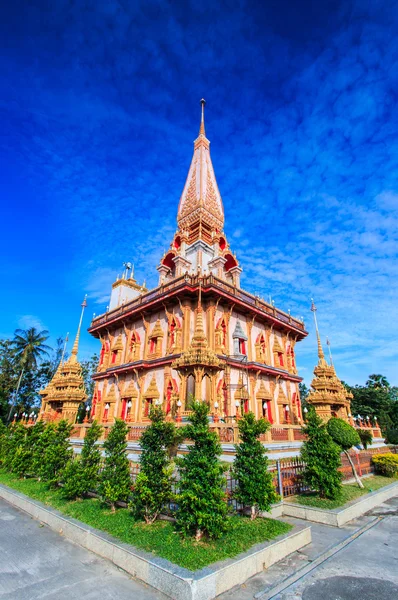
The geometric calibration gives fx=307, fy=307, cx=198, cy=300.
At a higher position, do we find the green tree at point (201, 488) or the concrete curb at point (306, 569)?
the green tree at point (201, 488)

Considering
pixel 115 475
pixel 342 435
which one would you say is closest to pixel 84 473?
pixel 115 475

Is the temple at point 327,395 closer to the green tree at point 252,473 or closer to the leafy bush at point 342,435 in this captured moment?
the leafy bush at point 342,435

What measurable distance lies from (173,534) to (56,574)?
1982 millimetres

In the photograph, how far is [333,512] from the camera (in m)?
7.65

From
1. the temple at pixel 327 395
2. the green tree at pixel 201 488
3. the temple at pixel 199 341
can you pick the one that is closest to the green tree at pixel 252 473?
the green tree at pixel 201 488

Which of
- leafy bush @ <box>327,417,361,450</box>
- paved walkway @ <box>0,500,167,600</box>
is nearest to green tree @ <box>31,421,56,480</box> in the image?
paved walkway @ <box>0,500,167,600</box>

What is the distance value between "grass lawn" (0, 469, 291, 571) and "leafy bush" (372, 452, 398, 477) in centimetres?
1111

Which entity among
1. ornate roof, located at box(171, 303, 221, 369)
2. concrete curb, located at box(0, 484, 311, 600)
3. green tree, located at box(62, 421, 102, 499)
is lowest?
concrete curb, located at box(0, 484, 311, 600)

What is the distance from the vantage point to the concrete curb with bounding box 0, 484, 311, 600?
4176 mm

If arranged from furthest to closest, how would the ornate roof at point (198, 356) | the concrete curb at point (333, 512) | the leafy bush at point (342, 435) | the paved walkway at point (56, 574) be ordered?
the ornate roof at point (198, 356) < the leafy bush at point (342, 435) < the concrete curb at point (333, 512) < the paved walkway at point (56, 574)

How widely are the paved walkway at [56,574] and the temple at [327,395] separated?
17.3 meters

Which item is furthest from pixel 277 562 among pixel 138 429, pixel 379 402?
pixel 379 402

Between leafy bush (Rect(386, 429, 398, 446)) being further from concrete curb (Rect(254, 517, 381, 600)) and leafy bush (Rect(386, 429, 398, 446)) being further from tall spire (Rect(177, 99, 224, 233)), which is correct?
tall spire (Rect(177, 99, 224, 233))

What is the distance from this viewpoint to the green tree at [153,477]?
21.1 ft
